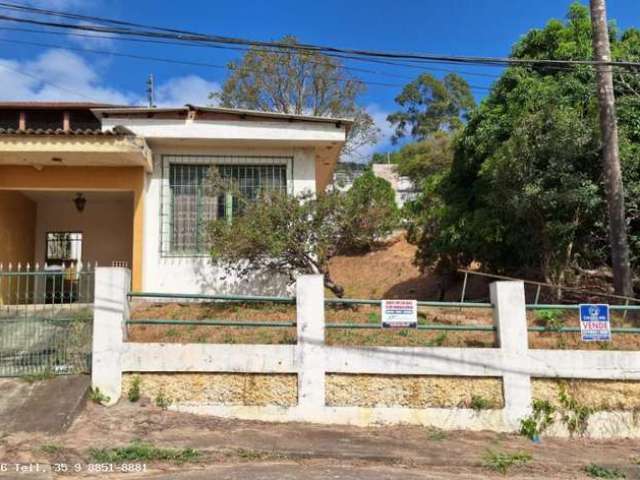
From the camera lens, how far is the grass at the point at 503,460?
555cm

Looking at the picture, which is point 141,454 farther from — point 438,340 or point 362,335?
point 438,340

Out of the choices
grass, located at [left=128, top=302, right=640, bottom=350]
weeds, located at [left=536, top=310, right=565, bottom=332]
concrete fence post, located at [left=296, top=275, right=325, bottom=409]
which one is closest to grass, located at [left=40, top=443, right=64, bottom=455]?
grass, located at [left=128, top=302, right=640, bottom=350]

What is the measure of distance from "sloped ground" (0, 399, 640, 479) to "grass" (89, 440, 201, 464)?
60 millimetres

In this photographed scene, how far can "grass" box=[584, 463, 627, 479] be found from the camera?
551 cm

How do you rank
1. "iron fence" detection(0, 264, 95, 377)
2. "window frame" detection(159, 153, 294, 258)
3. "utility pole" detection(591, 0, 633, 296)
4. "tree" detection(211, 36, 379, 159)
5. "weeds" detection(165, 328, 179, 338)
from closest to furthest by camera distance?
"iron fence" detection(0, 264, 95, 377), "weeds" detection(165, 328, 179, 338), "utility pole" detection(591, 0, 633, 296), "window frame" detection(159, 153, 294, 258), "tree" detection(211, 36, 379, 159)

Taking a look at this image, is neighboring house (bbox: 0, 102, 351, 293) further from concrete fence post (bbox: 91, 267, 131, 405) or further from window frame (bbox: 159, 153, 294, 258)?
concrete fence post (bbox: 91, 267, 131, 405)

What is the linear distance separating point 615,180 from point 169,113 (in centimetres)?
783

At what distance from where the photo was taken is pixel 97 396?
6504mm

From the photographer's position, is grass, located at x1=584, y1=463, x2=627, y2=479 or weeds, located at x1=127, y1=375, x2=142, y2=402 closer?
grass, located at x1=584, y1=463, x2=627, y2=479

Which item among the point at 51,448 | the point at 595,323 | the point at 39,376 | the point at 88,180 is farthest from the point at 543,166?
the point at 51,448

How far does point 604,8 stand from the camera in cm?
927

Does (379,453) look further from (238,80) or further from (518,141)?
(238,80)

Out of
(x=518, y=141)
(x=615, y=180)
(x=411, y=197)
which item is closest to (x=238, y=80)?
(x=411, y=197)

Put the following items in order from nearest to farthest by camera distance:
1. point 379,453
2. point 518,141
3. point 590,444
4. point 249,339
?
point 379,453 → point 590,444 → point 249,339 → point 518,141
